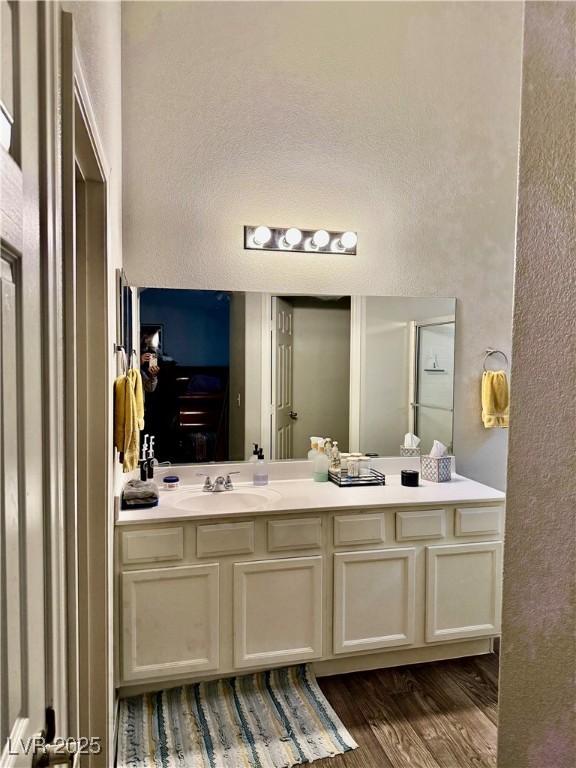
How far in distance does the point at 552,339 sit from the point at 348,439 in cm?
215

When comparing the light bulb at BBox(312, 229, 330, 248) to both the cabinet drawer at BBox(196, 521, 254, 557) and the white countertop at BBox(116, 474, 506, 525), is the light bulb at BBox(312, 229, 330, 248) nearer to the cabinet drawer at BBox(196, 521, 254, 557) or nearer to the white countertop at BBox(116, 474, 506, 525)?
the white countertop at BBox(116, 474, 506, 525)

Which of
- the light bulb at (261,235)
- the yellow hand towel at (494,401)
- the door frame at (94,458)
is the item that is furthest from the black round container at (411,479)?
the door frame at (94,458)

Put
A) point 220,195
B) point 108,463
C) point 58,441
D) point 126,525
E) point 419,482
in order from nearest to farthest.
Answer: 1. point 58,441
2. point 108,463
3. point 126,525
4. point 220,195
5. point 419,482

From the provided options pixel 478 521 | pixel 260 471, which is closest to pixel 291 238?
pixel 260 471

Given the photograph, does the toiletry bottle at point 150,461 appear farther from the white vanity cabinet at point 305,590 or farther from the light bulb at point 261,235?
the light bulb at point 261,235

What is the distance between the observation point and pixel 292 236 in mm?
2758

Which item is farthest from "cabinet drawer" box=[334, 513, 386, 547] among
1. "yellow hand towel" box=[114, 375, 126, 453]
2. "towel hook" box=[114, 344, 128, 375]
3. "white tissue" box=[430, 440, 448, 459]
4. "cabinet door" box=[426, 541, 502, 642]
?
"towel hook" box=[114, 344, 128, 375]

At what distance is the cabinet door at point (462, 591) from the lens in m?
2.51

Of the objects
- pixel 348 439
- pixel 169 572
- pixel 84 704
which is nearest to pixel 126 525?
pixel 169 572

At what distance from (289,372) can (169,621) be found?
131cm

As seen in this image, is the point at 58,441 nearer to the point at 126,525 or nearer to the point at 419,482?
the point at 126,525

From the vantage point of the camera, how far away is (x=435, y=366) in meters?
3.02

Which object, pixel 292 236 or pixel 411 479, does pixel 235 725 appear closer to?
pixel 411 479

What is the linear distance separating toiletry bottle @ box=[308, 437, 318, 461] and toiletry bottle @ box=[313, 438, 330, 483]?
2cm
